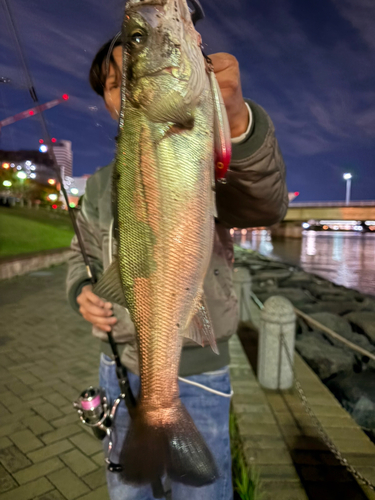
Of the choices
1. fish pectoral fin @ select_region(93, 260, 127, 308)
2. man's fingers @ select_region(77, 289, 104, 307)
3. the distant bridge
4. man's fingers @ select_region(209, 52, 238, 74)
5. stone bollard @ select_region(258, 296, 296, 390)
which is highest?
the distant bridge

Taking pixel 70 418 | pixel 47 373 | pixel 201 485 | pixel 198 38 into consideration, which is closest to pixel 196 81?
pixel 198 38

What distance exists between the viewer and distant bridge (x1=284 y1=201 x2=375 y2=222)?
39000 mm

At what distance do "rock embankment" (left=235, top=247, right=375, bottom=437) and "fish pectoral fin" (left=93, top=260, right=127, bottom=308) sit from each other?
4.80 m

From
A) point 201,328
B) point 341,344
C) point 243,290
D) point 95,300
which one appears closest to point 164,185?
point 201,328

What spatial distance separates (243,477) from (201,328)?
2183mm

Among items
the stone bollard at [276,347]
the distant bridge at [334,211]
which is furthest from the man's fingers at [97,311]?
the distant bridge at [334,211]

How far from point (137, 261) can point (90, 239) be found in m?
1.01

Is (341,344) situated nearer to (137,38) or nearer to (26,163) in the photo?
(137,38)

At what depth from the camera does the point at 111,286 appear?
56.6 inches

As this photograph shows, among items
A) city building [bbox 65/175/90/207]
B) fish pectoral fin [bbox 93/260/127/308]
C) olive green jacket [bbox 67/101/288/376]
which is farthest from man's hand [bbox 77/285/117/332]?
city building [bbox 65/175/90/207]

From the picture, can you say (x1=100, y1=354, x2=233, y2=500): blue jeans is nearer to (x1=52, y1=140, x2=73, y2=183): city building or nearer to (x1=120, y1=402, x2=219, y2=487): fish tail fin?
(x1=120, y1=402, x2=219, y2=487): fish tail fin

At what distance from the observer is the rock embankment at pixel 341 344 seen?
5398 millimetres

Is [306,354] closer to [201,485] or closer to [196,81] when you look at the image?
[201,485]

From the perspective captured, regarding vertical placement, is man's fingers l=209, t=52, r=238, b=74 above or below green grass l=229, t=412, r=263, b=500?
above
